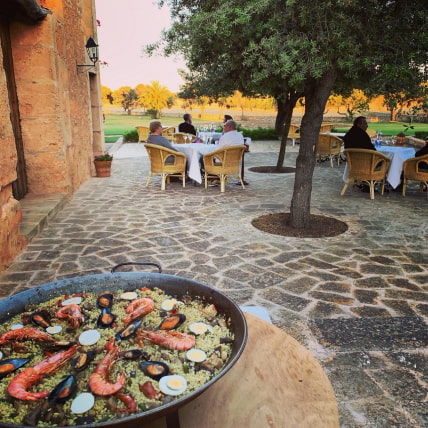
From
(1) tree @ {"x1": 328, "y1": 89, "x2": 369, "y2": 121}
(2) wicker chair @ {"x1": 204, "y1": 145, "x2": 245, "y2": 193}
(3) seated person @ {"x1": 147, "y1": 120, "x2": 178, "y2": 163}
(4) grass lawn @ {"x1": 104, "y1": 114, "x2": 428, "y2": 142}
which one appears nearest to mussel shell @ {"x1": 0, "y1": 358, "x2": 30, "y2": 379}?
(1) tree @ {"x1": 328, "y1": 89, "x2": 369, "y2": 121}

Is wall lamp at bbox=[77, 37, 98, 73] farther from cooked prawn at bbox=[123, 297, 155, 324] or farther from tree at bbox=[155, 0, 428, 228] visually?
cooked prawn at bbox=[123, 297, 155, 324]

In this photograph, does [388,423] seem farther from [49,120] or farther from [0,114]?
[49,120]

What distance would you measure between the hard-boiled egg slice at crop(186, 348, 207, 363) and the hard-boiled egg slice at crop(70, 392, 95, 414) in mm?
356

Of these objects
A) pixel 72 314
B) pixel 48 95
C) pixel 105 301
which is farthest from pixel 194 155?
pixel 72 314

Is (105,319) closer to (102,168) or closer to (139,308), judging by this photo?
(139,308)

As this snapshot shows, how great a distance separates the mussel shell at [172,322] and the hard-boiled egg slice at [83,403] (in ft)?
1.36

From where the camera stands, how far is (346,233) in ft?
17.5

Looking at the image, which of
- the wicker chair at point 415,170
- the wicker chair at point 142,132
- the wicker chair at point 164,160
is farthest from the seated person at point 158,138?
the wicker chair at point 142,132

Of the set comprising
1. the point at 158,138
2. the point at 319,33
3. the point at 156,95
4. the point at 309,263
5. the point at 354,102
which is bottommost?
the point at 309,263

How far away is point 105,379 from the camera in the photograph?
1.27m

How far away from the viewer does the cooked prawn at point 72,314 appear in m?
1.58

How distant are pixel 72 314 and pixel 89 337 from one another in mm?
172

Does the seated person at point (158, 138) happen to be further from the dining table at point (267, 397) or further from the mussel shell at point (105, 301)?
the dining table at point (267, 397)

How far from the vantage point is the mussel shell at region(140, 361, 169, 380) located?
130 cm
